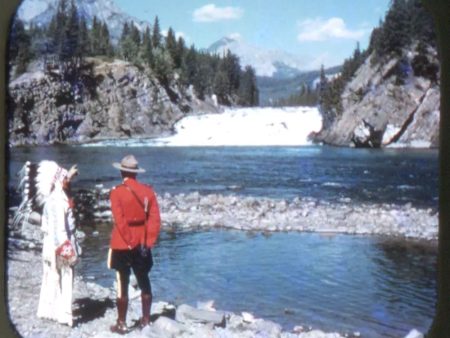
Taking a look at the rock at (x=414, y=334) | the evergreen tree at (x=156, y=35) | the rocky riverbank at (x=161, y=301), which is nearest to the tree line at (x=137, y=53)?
the evergreen tree at (x=156, y=35)

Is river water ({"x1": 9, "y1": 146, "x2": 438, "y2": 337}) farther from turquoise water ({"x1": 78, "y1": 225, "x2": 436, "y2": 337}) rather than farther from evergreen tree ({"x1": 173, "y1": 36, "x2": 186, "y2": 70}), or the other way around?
evergreen tree ({"x1": 173, "y1": 36, "x2": 186, "y2": 70})

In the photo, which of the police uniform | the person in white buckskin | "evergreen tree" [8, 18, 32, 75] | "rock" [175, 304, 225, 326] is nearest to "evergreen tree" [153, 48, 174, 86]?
"evergreen tree" [8, 18, 32, 75]

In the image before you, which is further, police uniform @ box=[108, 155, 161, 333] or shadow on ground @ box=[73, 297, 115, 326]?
shadow on ground @ box=[73, 297, 115, 326]

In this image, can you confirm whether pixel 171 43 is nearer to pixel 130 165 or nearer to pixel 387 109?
pixel 130 165

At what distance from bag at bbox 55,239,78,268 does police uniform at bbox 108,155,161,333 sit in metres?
0.19

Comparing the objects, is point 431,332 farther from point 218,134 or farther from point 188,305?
point 218,134

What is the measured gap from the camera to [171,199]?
145 inches

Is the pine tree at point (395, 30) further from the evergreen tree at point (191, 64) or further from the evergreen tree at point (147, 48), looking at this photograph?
the evergreen tree at point (147, 48)

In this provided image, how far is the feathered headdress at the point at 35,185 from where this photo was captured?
2795 millimetres

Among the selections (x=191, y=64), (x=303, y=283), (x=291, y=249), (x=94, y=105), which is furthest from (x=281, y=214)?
(x=94, y=105)

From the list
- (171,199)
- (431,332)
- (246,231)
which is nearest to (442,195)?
(431,332)

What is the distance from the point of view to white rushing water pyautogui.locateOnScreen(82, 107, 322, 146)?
4.02 m

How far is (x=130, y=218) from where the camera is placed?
8.96 feet

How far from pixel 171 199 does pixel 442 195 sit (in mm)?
1758
